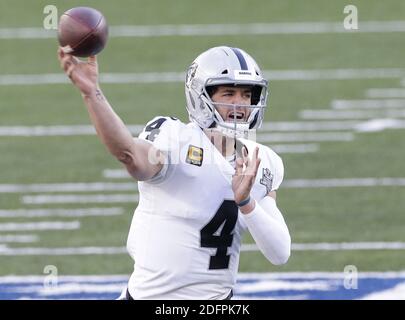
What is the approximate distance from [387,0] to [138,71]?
471cm

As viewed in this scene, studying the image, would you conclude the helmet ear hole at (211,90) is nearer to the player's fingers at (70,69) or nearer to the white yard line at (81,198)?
the player's fingers at (70,69)

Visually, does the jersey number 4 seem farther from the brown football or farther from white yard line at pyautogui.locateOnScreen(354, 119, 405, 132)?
white yard line at pyautogui.locateOnScreen(354, 119, 405, 132)

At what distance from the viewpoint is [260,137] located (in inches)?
438

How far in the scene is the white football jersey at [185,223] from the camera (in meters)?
4.76

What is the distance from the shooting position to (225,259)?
16.1 ft

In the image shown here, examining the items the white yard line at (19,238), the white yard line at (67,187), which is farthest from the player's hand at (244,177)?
the white yard line at (67,187)

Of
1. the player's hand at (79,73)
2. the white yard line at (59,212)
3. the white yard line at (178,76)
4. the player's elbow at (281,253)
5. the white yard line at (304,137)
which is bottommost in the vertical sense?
the player's elbow at (281,253)

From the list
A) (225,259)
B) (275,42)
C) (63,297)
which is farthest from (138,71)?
(225,259)

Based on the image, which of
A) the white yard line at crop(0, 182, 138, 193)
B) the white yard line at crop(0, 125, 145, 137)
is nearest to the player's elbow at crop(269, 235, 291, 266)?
the white yard line at crop(0, 182, 138, 193)

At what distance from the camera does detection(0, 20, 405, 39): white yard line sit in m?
15.0

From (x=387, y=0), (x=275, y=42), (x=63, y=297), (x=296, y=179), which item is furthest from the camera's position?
(x=387, y=0)

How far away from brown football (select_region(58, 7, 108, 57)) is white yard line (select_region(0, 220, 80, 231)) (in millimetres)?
4331

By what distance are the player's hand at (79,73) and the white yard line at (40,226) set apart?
468 cm
